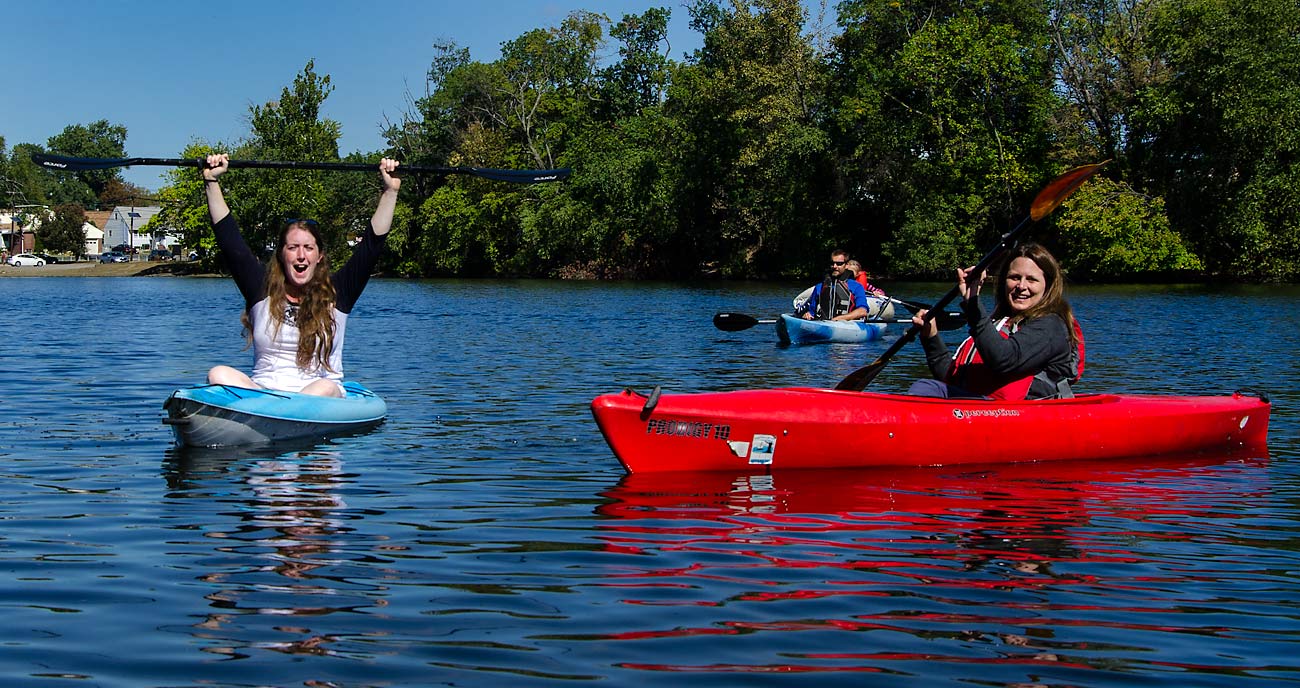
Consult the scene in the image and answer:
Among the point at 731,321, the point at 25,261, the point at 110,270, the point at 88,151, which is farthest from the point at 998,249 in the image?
the point at 88,151

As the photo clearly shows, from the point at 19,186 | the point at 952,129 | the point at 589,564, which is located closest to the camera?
the point at 589,564

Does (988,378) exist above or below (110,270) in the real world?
above

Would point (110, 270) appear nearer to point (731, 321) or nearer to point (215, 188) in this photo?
point (731, 321)

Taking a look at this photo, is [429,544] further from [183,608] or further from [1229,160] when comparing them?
[1229,160]

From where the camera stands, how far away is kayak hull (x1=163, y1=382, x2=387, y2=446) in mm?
7789

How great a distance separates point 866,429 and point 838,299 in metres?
11.8

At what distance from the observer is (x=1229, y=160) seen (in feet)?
134

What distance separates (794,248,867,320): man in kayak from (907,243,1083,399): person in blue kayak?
431 inches

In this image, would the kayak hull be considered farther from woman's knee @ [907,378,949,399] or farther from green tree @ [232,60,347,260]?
green tree @ [232,60,347,260]

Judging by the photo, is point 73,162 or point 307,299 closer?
point 307,299

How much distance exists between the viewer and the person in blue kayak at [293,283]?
7.54m

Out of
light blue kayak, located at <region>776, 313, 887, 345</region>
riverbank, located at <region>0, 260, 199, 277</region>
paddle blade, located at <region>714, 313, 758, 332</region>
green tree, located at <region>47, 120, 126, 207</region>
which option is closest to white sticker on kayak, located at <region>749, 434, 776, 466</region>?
paddle blade, located at <region>714, 313, 758, 332</region>

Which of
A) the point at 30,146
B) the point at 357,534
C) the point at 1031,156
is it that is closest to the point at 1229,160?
the point at 1031,156

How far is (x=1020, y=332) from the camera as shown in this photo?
7418mm
